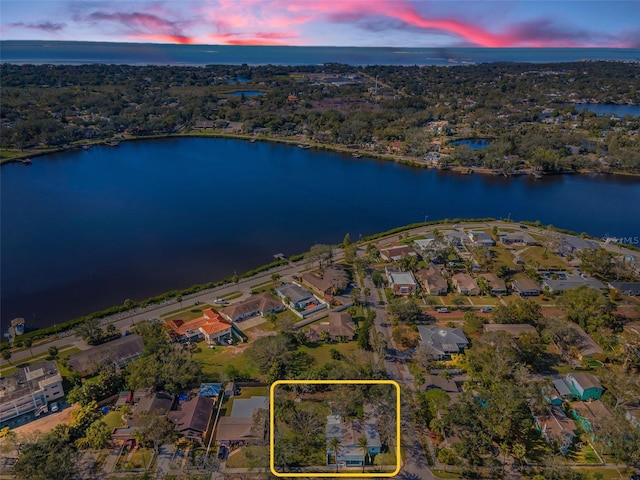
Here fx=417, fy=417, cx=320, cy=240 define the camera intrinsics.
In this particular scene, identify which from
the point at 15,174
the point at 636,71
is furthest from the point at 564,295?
the point at 636,71

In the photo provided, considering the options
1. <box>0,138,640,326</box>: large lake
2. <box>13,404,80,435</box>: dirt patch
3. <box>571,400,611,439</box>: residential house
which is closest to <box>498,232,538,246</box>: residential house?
<box>0,138,640,326</box>: large lake

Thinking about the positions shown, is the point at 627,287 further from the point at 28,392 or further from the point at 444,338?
the point at 28,392

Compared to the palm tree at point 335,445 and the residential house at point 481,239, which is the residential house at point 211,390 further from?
the residential house at point 481,239

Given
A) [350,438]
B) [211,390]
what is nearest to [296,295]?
[211,390]

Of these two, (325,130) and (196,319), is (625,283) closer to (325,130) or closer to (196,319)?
(196,319)

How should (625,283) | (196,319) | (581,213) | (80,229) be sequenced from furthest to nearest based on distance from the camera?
(581,213)
(80,229)
(625,283)
(196,319)

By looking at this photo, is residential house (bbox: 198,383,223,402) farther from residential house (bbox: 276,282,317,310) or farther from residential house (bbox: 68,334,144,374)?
residential house (bbox: 276,282,317,310)
